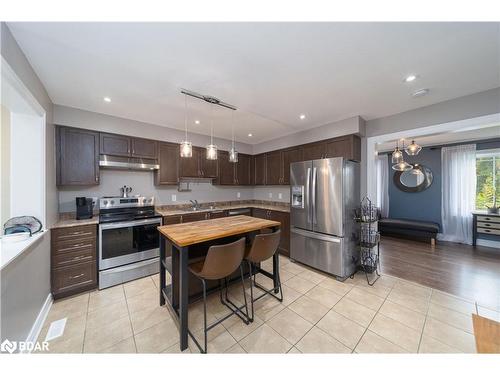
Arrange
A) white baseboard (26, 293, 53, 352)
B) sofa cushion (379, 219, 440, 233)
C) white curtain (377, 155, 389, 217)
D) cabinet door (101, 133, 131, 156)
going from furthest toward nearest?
white curtain (377, 155, 389, 217) < sofa cushion (379, 219, 440, 233) < cabinet door (101, 133, 131, 156) < white baseboard (26, 293, 53, 352)

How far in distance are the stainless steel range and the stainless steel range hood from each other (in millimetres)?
537

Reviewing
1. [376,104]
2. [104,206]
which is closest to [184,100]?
[104,206]

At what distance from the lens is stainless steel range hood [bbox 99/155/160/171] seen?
111 inches

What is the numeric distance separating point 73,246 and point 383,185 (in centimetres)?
710

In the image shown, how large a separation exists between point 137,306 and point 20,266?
1118mm

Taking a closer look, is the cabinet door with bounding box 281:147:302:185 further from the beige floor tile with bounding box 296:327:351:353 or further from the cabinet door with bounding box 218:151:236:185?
the beige floor tile with bounding box 296:327:351:353

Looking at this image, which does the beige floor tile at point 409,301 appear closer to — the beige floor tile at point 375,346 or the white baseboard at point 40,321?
the beige floor tile at point 375,346

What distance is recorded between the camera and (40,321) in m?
1.77

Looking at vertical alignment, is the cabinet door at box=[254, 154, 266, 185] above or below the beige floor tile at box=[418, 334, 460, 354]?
above

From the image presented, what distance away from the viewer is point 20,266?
146 centimetres

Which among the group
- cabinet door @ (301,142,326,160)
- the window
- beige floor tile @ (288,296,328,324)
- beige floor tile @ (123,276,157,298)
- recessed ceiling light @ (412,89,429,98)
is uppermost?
recessed ceiling light @ (412,89,429,98)

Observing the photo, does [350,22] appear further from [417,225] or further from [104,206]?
[417,225]

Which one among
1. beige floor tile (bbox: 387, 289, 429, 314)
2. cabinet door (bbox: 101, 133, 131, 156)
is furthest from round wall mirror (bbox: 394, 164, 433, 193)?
cabinet door (bbox: 101, 133, 131, 156)

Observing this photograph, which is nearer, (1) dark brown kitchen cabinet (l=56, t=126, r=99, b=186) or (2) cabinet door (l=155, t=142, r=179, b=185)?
(1) dark brown kitchen cabinet (l=56, t=126, r=99, b=186)
